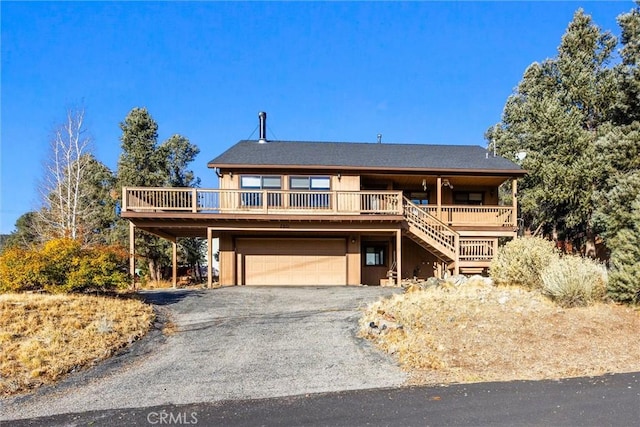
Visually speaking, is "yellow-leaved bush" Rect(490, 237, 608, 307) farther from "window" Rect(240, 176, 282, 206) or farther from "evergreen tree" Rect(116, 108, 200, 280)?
"evergreen tree" Rect(116, 108, 200, 280)

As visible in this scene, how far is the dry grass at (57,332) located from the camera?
7980mm

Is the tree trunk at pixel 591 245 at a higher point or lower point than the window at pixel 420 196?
lower

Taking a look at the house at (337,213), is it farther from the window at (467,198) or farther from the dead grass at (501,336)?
the dead grass at (501,336)

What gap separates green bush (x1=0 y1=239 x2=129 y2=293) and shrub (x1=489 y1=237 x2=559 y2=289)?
10913mm

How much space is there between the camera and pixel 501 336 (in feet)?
31.1

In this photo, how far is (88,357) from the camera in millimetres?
8719

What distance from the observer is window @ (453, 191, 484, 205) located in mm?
22938

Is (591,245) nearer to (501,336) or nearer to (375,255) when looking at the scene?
(375,255)

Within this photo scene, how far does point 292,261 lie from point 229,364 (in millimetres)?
11876

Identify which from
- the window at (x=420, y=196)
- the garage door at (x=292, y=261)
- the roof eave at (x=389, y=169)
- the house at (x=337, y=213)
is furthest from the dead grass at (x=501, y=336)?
the window at (x=420, y=196)

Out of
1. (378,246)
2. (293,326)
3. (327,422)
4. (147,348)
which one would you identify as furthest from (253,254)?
(327,422)

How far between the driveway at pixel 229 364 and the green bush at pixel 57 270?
178 centimetres

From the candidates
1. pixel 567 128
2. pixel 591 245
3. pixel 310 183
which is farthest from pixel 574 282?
pixel 591 245

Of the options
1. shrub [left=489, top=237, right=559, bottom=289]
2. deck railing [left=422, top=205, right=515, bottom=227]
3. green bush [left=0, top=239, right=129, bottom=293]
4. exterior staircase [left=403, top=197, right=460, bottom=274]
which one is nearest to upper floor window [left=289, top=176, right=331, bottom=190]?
exterior staircase [left=403, top=197, right=460, bottom=274]
